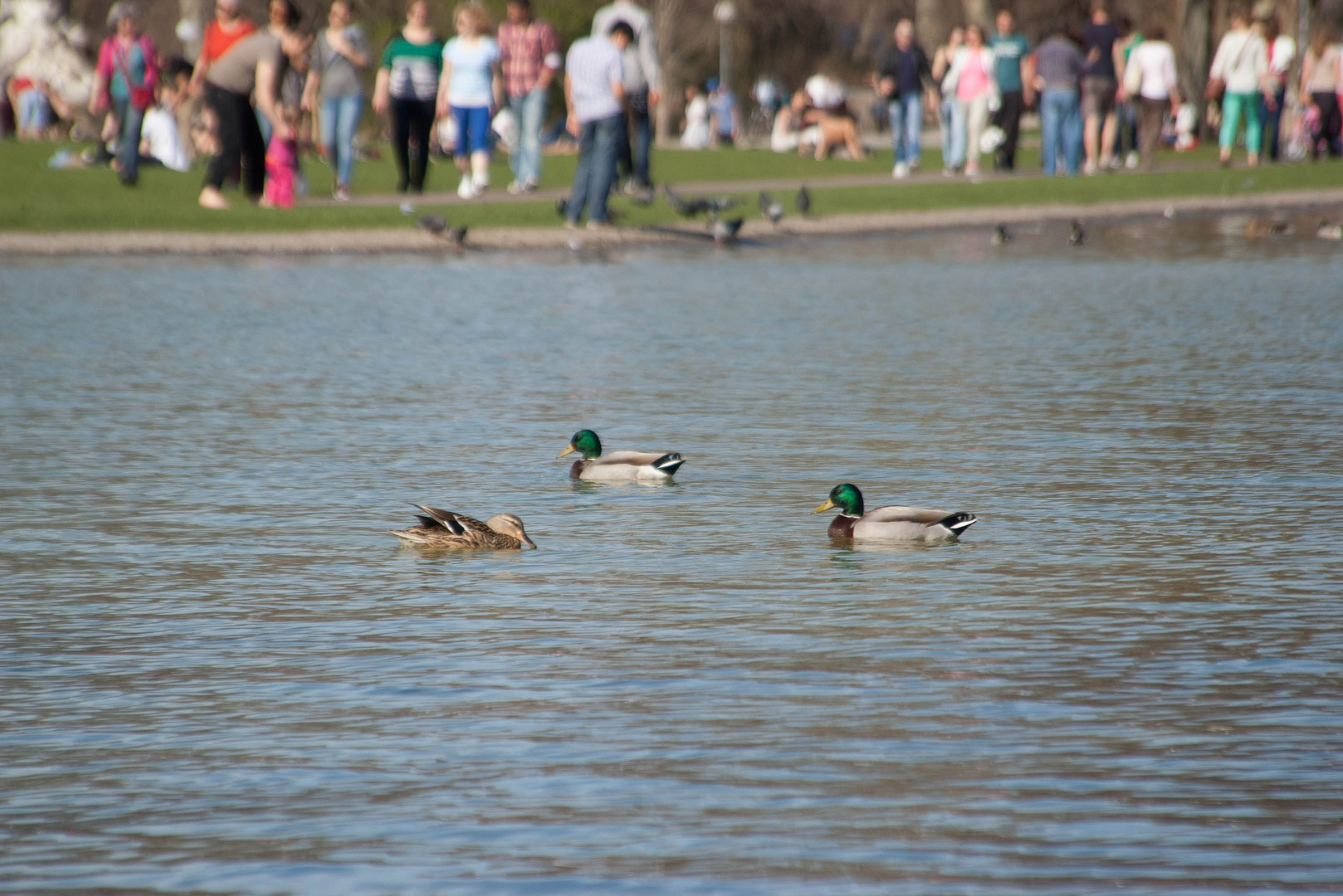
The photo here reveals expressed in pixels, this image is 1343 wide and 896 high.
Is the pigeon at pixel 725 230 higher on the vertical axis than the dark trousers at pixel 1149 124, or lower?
lower

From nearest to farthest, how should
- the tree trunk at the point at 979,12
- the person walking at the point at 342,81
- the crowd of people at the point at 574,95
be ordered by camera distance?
1. the crowd of people at the point at 574,95
2. the person walking at the point at 342,81
3. the tree trunk at the point at 979,12

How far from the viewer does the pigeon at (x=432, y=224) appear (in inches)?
810

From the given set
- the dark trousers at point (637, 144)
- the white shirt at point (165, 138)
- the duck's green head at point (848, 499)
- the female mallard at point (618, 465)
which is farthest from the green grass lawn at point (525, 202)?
the duck's green head at point (848, 499)

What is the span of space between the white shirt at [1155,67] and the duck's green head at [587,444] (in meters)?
24.0

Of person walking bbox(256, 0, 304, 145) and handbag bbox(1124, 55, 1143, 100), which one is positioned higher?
handbag bbox(1124, 55, 1143, 100)

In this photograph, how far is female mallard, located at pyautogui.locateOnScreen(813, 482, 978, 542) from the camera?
7667 mm

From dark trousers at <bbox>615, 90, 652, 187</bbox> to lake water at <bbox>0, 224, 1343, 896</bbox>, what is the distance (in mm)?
8746

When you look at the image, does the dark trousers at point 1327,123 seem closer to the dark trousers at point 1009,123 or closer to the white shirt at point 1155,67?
the white shirt at point 1155,67

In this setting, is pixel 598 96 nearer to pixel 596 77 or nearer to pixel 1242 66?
pixel 596 77

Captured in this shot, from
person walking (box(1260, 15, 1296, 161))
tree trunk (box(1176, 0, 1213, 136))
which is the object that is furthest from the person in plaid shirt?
tree trunk (box(1176, 0, 1213, 136))

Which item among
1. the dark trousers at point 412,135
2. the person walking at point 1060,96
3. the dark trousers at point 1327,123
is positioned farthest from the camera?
the dark trousers at point 1327,123

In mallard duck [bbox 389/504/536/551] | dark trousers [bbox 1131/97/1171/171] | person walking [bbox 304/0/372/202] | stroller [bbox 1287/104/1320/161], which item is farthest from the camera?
stroller [bbox 1287/104/1320/161]

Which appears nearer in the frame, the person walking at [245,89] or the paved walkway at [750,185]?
the person walking at [245,89]

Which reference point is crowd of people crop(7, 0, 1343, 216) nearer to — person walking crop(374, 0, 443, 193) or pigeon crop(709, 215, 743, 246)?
person walking crop(374, 0, 443, 193)
